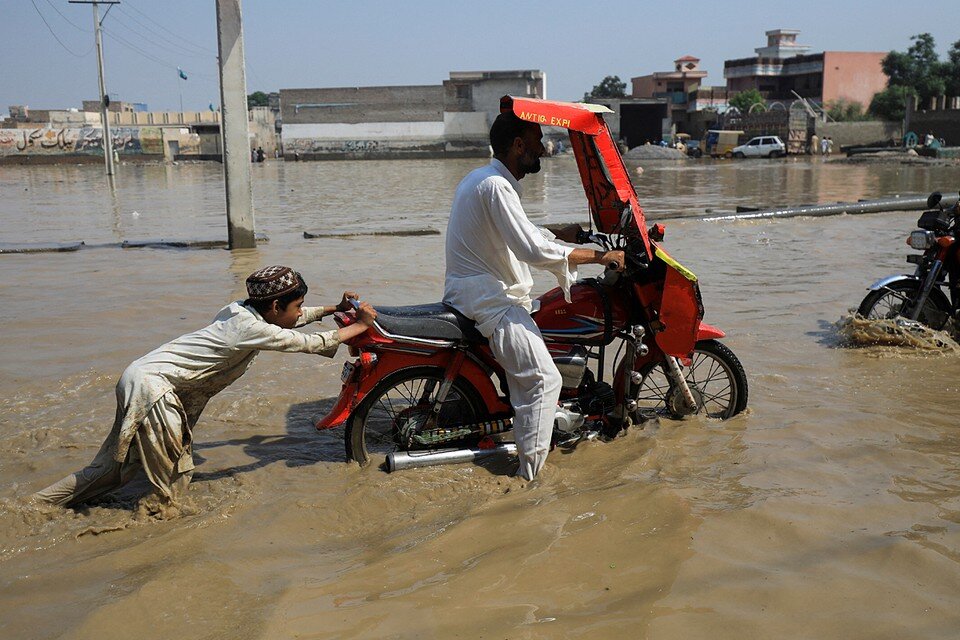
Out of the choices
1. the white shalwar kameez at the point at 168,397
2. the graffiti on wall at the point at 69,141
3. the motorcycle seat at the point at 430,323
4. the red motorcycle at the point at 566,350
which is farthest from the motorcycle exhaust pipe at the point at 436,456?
the graffiti on wall at the point at 69,141

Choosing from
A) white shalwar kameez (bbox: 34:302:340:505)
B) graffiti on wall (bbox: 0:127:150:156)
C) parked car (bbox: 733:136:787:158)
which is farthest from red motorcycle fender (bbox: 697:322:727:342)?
graffiti on wall (bbox: 0:127:150:156)

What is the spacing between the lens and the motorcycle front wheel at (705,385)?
16.0ft

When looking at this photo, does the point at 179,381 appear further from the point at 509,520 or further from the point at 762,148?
the point at 762,148

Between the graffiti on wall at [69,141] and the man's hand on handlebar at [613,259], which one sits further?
the graffiti on wall at [69,141]

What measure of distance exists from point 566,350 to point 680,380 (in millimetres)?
763

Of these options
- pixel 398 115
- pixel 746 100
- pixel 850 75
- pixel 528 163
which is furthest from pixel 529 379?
pixel 850 75

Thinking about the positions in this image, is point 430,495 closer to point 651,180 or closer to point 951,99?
point 651,180

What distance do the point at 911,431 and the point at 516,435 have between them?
7.74 feet

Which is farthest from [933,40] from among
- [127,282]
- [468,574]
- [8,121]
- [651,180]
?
[8,121]

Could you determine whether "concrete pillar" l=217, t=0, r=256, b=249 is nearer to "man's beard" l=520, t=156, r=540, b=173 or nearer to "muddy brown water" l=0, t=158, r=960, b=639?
"muddy brown water" l=0, t=158, r=960, b=639

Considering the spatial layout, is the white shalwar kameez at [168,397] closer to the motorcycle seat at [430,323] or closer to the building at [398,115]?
the motorcycle seat at [430,323]

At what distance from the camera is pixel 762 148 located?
51062 millimetres

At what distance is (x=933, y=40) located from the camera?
5644 centimetres

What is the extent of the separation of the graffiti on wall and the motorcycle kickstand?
194 ft
